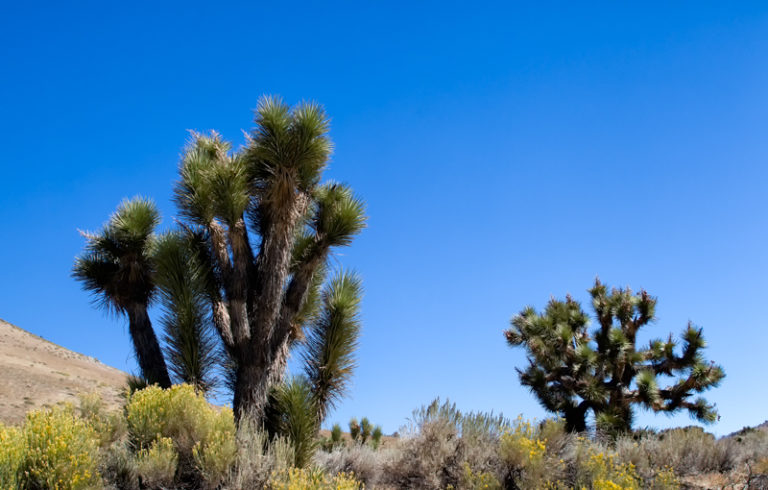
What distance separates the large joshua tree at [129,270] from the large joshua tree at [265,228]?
144 centimetres

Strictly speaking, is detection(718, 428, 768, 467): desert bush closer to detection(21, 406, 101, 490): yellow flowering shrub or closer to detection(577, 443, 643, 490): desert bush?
detection(577, 443, 643, 490): desert bush

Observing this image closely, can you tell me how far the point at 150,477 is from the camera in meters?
8.09

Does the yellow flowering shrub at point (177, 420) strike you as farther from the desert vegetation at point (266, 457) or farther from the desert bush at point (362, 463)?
the desert bush at point (362, 463)

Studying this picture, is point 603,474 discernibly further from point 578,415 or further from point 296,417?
point 578,415

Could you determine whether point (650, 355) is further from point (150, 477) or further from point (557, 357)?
point (150, 477)

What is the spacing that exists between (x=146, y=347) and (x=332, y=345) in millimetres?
3581

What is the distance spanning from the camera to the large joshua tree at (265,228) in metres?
10.7

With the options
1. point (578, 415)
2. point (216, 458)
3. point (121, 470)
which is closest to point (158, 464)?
point (121, 470)

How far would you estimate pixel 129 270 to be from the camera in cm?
1203

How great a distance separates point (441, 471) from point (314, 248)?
4.60m

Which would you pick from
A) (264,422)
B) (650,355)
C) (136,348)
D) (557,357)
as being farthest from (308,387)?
(650,355)

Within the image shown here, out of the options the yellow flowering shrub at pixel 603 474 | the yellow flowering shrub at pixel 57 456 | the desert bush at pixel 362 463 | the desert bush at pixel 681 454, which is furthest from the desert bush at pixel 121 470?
the desert bush at pixel 681 454

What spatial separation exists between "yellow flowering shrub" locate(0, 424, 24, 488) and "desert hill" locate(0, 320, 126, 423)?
40.2ft

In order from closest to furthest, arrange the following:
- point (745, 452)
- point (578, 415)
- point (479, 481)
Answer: point (479, 481), point (745, 452), point (578, 415)
